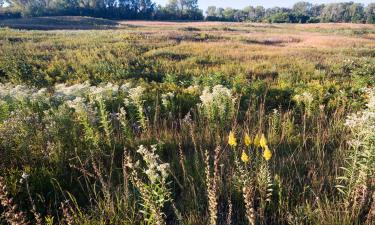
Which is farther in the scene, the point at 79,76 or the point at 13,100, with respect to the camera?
the point at 79,76

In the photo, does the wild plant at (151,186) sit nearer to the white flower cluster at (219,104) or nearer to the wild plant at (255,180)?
the wild plant at (255,180)

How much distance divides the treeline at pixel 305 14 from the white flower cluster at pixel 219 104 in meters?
82.2

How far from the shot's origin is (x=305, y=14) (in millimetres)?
96312

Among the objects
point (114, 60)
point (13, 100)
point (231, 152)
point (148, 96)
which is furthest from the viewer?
point (114, 60)

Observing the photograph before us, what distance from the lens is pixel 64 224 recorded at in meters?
2.92

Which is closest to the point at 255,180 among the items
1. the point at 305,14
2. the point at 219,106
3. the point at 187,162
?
the point at 187,162

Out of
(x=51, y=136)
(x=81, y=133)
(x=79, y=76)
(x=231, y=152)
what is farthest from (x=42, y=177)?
(x=79, y=76)

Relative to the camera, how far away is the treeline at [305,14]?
8250cm

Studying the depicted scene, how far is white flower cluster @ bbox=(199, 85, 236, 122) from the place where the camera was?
5.36 metres

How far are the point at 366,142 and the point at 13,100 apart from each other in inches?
237

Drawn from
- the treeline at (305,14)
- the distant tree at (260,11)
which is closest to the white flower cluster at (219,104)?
the treeline at (305,14)

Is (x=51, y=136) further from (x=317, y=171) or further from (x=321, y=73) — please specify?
(x=321, y=73)

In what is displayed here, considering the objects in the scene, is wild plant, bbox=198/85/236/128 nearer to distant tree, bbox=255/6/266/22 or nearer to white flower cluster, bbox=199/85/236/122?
white flower cluster, bbox=199/85/236/122

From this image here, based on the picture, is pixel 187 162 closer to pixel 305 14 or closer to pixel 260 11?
pixel 305 14
